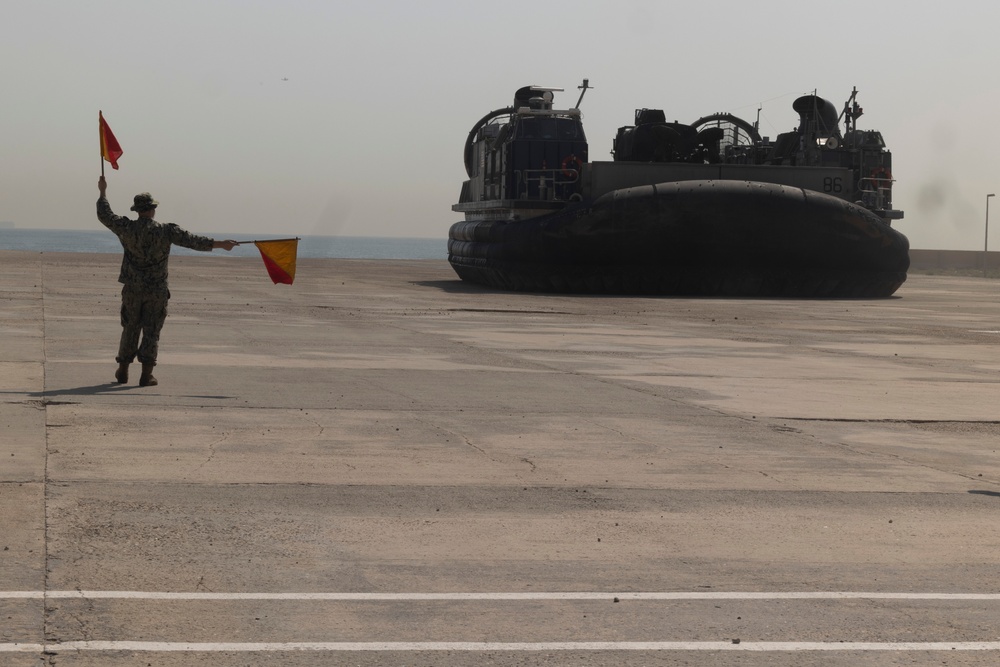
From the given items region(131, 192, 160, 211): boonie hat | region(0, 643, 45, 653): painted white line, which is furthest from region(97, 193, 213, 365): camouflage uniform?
region(0, 643, 45, 653): painted white line

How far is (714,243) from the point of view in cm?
2966

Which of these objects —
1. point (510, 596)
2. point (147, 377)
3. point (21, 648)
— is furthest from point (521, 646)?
point (147, 377)

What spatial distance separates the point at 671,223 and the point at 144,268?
63.8ft

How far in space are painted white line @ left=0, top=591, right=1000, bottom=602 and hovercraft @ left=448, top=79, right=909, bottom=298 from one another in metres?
24.4

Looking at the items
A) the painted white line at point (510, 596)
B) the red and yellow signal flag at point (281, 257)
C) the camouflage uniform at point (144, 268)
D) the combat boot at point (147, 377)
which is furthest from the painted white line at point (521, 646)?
the red and yellow signal flag at point (281, 257)

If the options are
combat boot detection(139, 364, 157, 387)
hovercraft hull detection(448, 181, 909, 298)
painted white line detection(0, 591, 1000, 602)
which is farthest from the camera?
hovercraft hull detection(448, 181, 909, 298)

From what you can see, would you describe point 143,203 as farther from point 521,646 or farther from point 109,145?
point 521,646

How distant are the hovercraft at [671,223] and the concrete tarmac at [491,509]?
14.8 meters

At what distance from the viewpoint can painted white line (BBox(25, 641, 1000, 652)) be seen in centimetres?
432

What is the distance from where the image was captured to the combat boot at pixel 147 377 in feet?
36.0

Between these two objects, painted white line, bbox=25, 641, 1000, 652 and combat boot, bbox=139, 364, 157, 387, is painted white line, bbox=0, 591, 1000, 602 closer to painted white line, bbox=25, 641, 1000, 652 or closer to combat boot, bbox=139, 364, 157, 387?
painted white line, bbox=25, 641, 1000, 652

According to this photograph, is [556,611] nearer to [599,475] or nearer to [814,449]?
[599,475]

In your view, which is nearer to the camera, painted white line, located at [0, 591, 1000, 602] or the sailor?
painted white line, located at [0, 591, 1000, 602]

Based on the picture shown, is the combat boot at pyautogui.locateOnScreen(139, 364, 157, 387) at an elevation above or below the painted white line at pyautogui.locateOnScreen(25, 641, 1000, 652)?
above
